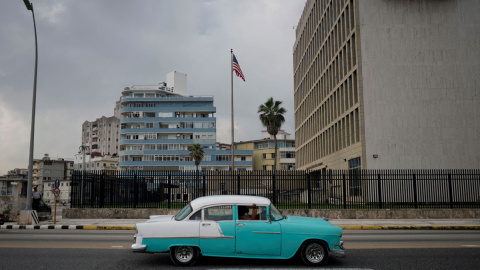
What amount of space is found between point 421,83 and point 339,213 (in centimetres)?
1610

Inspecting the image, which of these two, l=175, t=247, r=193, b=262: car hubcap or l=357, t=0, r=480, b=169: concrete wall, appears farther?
l=357, t=0, r=480, b=169: concrete wall

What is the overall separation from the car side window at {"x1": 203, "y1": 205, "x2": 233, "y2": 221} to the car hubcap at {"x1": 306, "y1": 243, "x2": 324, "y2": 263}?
1615mm

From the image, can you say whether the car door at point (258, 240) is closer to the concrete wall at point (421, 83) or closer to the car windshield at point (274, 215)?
the car windshield at point (274, 215)

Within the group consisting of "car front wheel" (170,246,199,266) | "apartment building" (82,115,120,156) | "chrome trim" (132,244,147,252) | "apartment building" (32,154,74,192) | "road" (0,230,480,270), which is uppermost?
"apartment building" (82,115,120,156)

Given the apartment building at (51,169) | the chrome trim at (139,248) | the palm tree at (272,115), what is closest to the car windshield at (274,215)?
the chrome trim at (139,248)

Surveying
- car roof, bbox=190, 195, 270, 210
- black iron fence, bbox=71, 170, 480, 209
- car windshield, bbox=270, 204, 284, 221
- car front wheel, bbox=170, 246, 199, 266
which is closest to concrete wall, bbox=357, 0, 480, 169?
black iron fence, bbox=71, 170, 480, 209

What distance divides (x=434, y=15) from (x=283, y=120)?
2797cm

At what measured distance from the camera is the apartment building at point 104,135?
409 ft

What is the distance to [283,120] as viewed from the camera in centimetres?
5850

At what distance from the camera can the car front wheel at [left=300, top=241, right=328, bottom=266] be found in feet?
26.6

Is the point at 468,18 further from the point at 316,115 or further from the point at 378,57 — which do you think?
the point at 316,115

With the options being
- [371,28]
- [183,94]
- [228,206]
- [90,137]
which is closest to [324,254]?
[228,206]

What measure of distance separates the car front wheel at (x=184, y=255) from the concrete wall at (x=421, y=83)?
25.8 metres

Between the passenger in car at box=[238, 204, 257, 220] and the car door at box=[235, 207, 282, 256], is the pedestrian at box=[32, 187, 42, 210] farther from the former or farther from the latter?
the car door at box=[235, 207, 282, 256]
